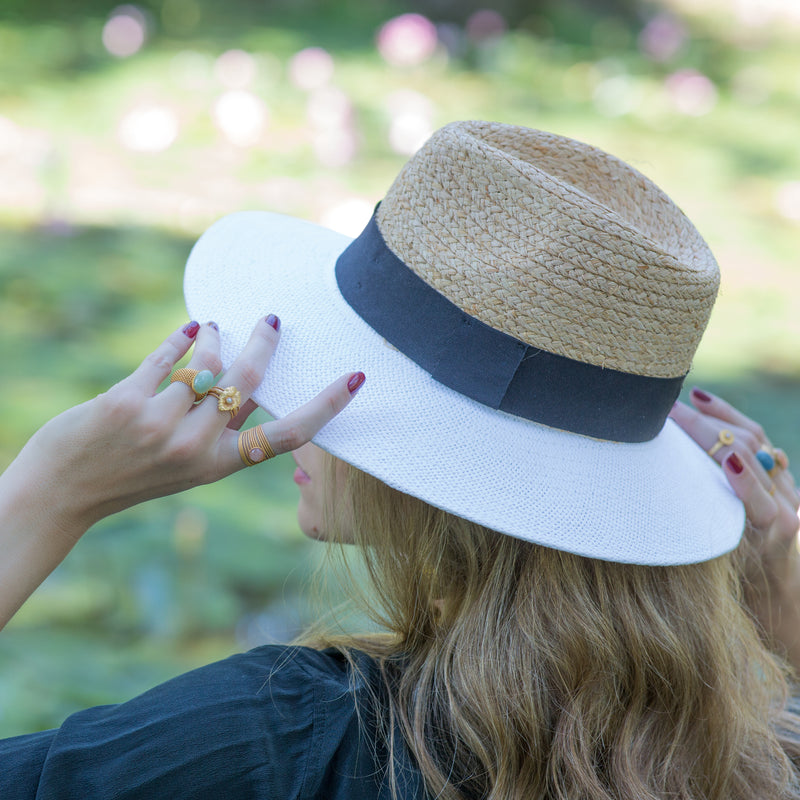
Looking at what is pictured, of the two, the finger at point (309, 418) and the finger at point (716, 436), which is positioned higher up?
the finger at point (309, 418)

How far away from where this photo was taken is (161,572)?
251 cm

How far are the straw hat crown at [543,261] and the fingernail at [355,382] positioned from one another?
0.53 ft

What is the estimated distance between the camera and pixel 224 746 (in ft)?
3.59

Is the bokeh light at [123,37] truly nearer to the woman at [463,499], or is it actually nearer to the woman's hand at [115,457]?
the woman at [463,499]

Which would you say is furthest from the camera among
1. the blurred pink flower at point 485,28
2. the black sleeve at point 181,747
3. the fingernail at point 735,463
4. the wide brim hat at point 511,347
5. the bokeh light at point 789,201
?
the blurred pink flower at point 485,28

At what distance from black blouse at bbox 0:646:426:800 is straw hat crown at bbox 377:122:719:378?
1.77 feet

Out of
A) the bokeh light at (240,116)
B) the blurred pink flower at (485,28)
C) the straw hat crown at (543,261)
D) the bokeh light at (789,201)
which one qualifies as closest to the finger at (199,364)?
the straw hat crown at (543,261)

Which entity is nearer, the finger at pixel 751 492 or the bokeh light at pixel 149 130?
the finger at pixel 751 492

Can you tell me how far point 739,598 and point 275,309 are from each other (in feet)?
2.94

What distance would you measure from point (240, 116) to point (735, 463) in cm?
345

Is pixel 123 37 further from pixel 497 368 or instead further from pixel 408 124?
pixel 497 368

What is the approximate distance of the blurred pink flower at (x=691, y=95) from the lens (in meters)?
5.45

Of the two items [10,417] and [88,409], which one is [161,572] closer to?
[10,417]

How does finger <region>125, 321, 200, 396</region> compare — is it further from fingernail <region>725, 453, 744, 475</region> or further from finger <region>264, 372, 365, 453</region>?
fingernail <region>725, 453, 744, 475</region>
